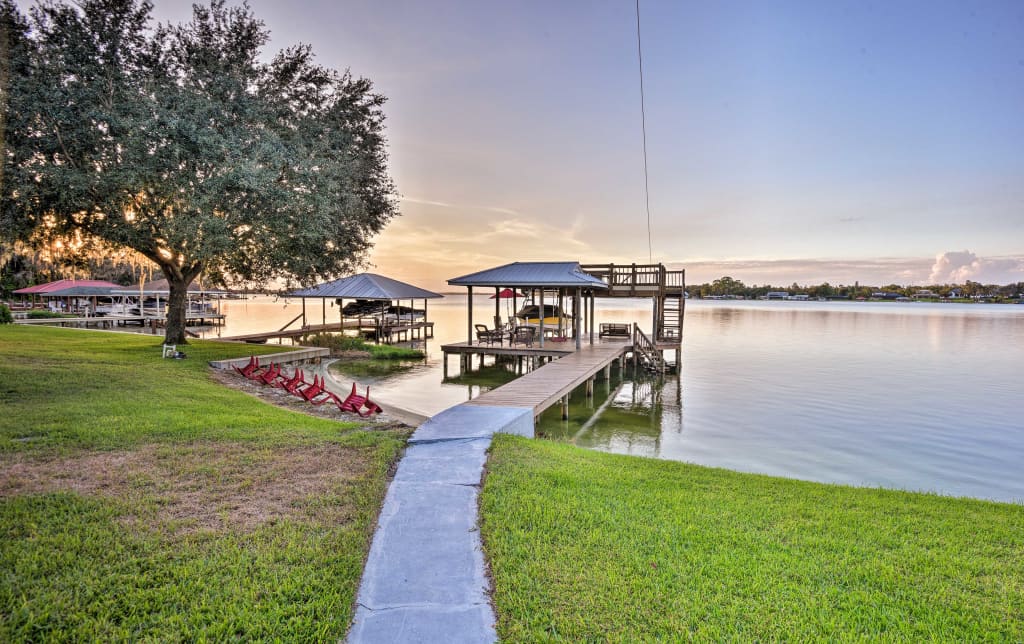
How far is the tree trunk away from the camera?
49.8ft


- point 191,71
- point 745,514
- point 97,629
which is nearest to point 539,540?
point 745,514

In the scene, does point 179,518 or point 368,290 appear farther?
point 368,290

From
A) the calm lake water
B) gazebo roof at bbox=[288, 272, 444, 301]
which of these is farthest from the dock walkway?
gazebo roof at bbox=[288, 272, 444, 301]

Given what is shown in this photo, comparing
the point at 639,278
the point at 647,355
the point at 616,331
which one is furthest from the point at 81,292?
the point at 647,355

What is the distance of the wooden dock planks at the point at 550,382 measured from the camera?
962 centimetres

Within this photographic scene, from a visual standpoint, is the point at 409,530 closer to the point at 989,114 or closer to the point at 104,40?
the point at 104,40

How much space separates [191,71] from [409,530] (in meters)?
14.4

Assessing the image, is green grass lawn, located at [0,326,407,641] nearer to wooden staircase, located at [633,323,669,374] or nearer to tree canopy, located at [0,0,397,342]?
tree canopy, located at [0,0,397,342]

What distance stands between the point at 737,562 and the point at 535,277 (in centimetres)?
1526

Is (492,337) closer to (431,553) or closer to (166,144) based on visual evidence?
(166,144)

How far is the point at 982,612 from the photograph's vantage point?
118 inches

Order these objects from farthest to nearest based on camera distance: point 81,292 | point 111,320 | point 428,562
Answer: point 81,292
point 111,320
point 428,562

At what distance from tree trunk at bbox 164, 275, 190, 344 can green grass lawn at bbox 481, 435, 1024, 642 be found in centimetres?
1435

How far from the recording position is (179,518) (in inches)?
155
